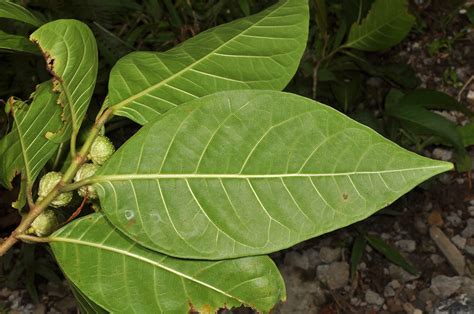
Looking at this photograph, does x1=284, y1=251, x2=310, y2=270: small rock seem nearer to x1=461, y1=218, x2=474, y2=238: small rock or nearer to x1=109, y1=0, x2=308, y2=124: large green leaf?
x1=461, y1=218, x2=474, y2=238: small rock

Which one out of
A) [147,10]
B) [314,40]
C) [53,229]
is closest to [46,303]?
[147,10]

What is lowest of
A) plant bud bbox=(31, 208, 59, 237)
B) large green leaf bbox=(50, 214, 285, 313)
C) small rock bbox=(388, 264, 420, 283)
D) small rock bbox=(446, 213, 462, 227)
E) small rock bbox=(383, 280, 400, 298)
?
small rock bbox=(383, 280, 400, 298)

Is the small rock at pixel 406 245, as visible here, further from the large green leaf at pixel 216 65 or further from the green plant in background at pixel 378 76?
the large green leaf at pixel 216 65

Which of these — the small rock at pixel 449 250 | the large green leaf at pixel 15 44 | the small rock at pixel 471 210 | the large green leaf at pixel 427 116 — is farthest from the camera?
the small rock at pixel 471 210

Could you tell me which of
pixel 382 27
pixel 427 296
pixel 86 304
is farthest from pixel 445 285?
pixel 86 304

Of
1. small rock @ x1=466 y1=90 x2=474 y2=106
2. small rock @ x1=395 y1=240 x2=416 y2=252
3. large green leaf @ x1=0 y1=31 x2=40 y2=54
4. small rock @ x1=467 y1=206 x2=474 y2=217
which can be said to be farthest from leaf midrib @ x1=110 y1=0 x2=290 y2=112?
small rock @ x1=466 y1=90 x2=474 y2=106

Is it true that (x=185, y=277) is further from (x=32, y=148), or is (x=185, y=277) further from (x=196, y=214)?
(x=32, y=148)

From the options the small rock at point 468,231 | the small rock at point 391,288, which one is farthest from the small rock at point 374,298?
the small rock at point 468,231

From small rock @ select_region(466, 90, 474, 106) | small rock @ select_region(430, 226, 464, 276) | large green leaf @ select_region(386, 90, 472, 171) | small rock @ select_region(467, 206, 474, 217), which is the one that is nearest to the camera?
large green leaf @ select_region(386, 90, 472, 171)
